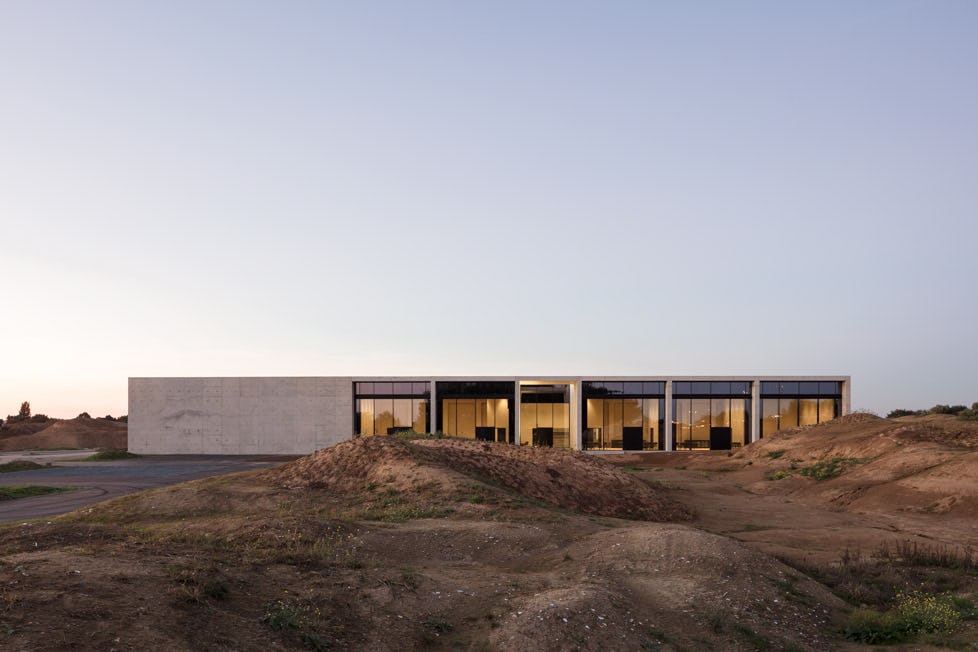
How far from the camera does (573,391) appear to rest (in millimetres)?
53812

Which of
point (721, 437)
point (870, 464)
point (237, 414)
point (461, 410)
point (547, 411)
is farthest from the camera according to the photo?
point (547, 411)

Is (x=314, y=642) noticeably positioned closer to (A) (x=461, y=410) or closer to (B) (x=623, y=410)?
(A) (x=461, y=410)

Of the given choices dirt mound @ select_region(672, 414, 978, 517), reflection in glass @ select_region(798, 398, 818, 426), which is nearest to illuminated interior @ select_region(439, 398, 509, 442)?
dirt mound @ select_region(672, 414, 978, 517)

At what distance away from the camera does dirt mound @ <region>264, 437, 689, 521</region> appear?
21.9m

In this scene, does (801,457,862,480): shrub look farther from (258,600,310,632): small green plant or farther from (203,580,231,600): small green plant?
(203,580,231,600): small green plant

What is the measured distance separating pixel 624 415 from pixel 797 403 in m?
15.5

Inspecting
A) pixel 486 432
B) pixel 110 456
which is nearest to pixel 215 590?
pixel 486 432

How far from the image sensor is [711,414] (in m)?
53.3

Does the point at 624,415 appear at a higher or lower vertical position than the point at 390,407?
lower

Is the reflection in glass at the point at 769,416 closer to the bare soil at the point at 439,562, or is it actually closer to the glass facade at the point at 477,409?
the glass facade at the point at 477,409

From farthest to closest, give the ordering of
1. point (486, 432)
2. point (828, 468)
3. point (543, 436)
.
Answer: point (543, 436)
point (486, 432)
point (828, 468)

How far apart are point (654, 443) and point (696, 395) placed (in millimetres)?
5604

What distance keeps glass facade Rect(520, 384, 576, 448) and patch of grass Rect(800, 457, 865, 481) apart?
22.5 m

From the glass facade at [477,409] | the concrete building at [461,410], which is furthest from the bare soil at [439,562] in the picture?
the concrete building at [461,410]
